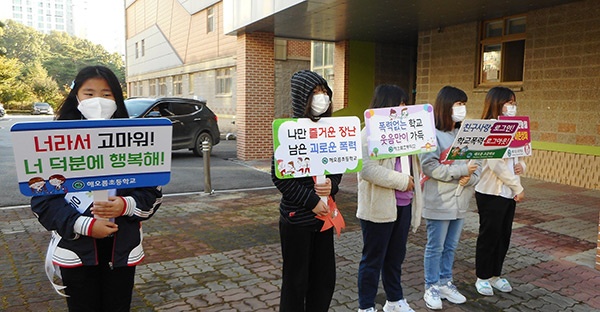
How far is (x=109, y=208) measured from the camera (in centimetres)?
225

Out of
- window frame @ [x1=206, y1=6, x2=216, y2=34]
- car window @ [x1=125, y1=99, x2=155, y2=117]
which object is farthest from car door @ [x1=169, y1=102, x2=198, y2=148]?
window frame @ [x1=206, y1=6, x2=216, y2=34]

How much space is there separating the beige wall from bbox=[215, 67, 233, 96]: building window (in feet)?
52.6

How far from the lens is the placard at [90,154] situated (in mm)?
2096

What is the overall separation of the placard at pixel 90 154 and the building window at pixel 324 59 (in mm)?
15608

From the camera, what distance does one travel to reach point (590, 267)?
4.99 meters

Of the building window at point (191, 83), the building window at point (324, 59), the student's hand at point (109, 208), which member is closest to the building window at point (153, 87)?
the building window at point (191, 83)

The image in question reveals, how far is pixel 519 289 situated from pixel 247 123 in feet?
31.5

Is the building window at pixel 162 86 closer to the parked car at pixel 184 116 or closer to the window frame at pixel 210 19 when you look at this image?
the window frame at pixel 210 19

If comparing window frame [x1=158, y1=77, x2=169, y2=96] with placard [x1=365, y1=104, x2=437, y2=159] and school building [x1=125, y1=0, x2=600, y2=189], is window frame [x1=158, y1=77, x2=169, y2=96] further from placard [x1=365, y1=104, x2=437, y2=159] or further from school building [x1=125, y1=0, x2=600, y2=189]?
placard [x1=365, y1=104, x2=437, y2=159]

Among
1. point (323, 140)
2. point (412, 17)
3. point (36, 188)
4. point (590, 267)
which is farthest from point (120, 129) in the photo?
point (412, 17)

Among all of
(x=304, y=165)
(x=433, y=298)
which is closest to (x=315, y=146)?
(x=304, y=165)

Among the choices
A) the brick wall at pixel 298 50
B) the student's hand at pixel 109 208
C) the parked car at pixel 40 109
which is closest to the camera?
the student's hand at pixel 109 208

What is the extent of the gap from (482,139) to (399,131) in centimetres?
83

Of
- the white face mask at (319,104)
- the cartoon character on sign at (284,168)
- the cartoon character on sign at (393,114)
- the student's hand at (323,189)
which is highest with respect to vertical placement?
the white face mask at (319,104)
